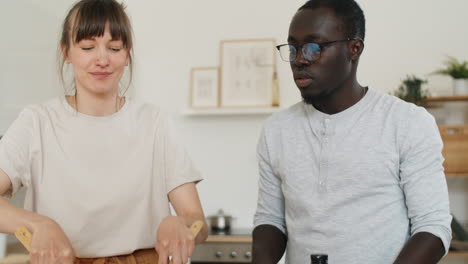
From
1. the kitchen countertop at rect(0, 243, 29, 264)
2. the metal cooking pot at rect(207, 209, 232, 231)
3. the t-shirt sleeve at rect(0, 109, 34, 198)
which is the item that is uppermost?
the t-shirt sleeve at rect(0, 109, 34, 198)

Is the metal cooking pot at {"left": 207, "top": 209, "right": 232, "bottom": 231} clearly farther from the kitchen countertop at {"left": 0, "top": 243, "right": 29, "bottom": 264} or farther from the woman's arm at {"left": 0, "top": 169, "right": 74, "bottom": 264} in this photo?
the woman's arm at {"left": 0, "top": 169, "right": 74, "bottom": 264}

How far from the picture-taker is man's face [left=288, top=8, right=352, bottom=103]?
53.8 inches

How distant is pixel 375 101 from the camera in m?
1.44

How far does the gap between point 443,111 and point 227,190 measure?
159 centimetres

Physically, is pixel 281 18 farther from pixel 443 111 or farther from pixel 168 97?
pixel 443 111

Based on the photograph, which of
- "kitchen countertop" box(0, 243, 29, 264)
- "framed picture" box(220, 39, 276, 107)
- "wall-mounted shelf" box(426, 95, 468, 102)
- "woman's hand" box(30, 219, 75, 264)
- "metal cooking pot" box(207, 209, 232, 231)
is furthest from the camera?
"framed picture" box(220, 39, 276, 107)

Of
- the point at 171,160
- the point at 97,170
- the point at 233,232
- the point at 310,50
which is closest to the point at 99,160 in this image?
the point at 97,170

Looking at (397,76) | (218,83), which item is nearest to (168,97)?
(218,83)

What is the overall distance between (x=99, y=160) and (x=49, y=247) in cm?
38

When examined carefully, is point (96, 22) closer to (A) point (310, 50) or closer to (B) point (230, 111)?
(A) point (310, 50)

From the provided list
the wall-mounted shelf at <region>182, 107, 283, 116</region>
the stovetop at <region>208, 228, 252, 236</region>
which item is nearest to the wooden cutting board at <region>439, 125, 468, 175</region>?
the wall-mounted shelf at <region>182, 107, 283, 116</region>

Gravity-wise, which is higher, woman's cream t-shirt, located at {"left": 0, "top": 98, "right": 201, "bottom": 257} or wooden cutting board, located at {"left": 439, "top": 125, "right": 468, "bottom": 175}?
woman's cream t-shirt, located at {"left": 0, "top": 98, "right": 201, "bottom": 257}

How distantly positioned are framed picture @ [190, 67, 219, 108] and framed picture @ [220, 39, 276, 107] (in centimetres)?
5

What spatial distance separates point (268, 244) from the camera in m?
1.43
